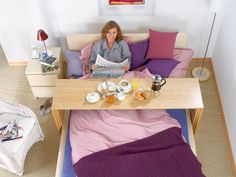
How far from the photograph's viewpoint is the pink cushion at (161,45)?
10.9 ft

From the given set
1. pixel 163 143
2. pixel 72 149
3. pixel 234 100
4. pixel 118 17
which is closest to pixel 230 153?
pixel 234 100

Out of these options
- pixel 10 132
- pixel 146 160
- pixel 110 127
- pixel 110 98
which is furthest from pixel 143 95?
pixel 10 132

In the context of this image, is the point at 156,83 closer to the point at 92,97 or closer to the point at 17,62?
the point at 92,97

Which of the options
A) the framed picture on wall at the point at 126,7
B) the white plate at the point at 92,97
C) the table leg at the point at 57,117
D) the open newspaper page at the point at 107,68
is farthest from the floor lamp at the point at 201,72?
the table leg at the point at 57,117

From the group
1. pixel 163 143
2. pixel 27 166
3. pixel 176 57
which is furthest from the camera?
pixel 176 57

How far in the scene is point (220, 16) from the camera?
3.55 m

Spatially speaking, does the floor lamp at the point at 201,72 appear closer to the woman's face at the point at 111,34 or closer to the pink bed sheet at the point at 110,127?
the pink bed sheet at the point at 110,127

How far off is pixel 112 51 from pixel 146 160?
1248mm

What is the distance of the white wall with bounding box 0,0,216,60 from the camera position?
3402 millimetres

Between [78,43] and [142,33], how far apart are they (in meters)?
0.74

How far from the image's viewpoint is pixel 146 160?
8.49 feet

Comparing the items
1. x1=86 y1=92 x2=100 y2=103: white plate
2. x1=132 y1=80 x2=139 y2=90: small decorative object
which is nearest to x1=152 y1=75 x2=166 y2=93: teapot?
x1=132 y1=80 x2=139 y2=90: small decorative object

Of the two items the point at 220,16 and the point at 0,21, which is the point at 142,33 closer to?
the point at 220,16

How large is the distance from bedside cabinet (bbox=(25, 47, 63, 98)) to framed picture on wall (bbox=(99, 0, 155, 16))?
704 millimetres
